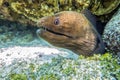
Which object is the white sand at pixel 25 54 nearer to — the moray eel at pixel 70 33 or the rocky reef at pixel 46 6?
the moray eel at pixel 70 33

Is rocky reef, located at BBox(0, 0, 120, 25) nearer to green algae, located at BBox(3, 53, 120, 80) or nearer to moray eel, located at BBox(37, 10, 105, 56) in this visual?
moray eel, located at BBox(37, 10, 105, 56)

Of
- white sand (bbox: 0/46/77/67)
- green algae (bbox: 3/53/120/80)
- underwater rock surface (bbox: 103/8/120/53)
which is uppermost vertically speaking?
underwater rock surface (bbox: 103/8/120/53)

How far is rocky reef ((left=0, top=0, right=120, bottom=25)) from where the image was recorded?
404cm

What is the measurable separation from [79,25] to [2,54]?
200cm

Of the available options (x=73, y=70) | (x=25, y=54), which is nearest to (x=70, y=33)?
(x=73, y=70)

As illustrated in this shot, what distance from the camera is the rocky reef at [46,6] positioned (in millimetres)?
4035

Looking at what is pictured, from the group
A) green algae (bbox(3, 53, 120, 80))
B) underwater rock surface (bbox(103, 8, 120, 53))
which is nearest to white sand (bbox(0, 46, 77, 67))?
underwater rock surface (bbox(103, 8, 120, 53))

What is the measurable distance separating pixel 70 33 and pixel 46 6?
171 cm

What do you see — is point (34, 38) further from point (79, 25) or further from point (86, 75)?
point (86, 75)

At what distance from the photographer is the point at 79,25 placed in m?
2.85

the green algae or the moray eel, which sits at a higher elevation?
the moray eel

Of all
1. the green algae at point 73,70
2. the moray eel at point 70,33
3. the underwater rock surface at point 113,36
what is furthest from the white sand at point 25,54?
the green algae at point 73,70

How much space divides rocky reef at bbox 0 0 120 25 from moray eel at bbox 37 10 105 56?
1018 mm

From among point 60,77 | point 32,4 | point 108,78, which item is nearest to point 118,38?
point 108,78
